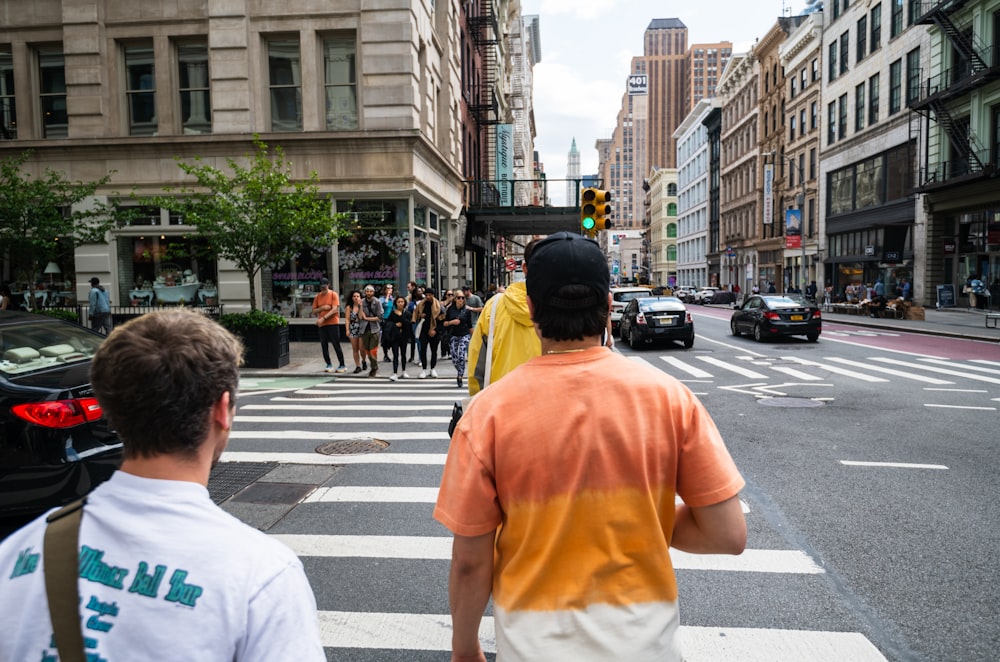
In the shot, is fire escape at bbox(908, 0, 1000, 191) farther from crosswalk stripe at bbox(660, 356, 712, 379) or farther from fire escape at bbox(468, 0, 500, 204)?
crosswalk stripe at bbox(660, 356, 712, 379)

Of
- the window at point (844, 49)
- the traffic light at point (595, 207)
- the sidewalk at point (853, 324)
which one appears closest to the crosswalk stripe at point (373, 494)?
the sidewalk at point (853, 324)

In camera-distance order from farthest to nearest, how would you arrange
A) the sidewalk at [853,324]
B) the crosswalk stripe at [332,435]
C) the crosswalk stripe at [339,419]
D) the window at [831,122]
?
the window at [831,122] → the sidewalk at [853,324] → the crosswalk stripe at [339,419] → the crosswalk stripe at [332,435]

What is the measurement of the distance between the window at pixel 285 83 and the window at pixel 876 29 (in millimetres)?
34941

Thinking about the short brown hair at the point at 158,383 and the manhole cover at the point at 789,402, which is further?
the manhole cover at the point at 789,402

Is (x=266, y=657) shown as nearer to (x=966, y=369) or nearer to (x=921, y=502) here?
(x=921, y=502)

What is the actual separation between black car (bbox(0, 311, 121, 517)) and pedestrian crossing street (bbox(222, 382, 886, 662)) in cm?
141

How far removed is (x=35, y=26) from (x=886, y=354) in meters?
25.5

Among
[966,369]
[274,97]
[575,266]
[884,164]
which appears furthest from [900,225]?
[575,266]

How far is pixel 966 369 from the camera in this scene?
14555 mm

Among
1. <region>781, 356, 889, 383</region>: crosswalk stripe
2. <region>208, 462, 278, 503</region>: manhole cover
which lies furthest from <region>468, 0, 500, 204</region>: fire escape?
<region>208, 462, 278, 503</region>: manhole cover

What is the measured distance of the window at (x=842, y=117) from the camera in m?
45.6

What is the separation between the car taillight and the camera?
4879 mm

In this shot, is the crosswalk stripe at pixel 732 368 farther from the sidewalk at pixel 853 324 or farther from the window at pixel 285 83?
the window at pixel 285 83

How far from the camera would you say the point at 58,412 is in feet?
16.2
